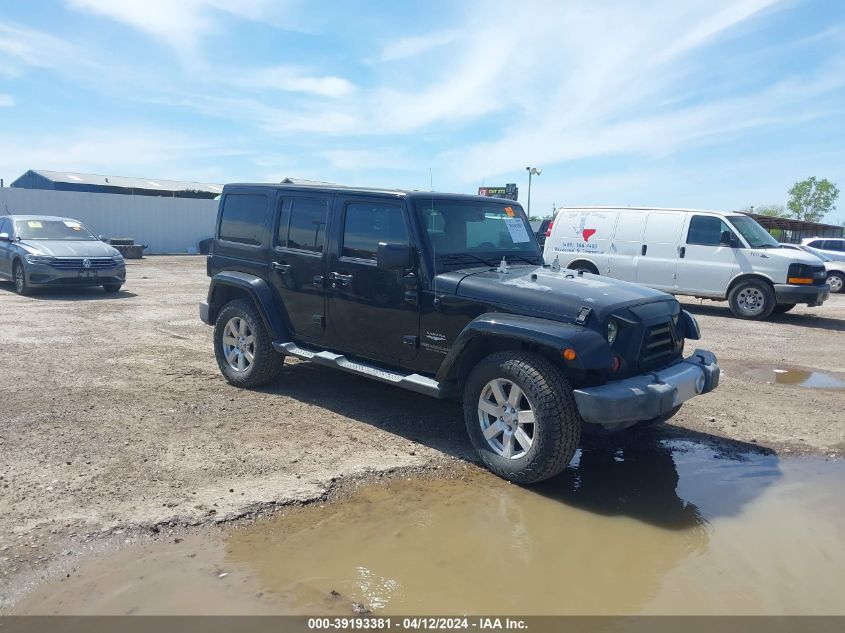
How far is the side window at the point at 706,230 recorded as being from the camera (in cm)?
1242

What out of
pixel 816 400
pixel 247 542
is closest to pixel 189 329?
pixel 247 542

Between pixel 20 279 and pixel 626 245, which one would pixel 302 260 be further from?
pixel 20 279

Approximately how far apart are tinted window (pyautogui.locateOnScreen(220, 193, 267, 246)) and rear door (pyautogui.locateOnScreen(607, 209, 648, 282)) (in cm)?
868

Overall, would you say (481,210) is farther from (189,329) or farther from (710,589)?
(189,329)

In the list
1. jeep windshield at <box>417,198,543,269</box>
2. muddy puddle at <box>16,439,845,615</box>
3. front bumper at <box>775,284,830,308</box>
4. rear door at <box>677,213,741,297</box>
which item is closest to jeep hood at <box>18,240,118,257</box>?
jeep windshield at <box>417,198,543,269</box>

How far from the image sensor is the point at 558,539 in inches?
146

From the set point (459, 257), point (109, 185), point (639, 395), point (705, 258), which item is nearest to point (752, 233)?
point (705, 258)

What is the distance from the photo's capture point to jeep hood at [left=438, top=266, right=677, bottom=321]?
437 cm

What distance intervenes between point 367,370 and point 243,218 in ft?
7.46

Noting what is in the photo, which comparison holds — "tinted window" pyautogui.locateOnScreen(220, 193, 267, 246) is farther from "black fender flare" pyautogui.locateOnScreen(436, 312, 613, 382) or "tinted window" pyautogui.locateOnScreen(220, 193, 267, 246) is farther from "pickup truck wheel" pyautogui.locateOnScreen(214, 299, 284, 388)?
"black fender flare" pyautogui.locateOnScreen(436, 312, 613, 382)

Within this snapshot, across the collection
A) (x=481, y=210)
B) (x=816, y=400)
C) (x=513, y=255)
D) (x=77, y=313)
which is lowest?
(x=77, y=313)

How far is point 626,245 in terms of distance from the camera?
13.2 m

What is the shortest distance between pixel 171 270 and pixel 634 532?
17420mm

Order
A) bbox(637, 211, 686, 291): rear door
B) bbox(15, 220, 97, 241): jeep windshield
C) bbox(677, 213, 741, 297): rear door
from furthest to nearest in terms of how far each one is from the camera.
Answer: bbox(15, 220, 97, 241): jeep windshield, bbox(637, 211, 686, 291): rear door, bbox(677, 213, 741, 297): rear door
